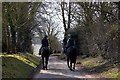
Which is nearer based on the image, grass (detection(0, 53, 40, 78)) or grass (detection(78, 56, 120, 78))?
grass (detection(0, 53, 40, 78))

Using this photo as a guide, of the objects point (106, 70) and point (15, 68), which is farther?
point (106, 70)

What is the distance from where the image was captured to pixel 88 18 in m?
32.6

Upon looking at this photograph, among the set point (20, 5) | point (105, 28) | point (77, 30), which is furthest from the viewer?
point (77, 30)

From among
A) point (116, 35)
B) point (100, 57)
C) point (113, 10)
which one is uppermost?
point (113, 10)

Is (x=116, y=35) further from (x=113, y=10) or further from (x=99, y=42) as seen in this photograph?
(x=99, y=42)

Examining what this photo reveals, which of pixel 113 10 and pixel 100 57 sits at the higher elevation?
pixel 113 10

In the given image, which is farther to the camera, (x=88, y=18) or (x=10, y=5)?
(x=88, y=18)

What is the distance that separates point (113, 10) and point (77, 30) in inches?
539

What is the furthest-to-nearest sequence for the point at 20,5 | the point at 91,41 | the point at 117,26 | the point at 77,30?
the point at 77,30
the point at 91,41
the point at 20,5
the point at 117,26

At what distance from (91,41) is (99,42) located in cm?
327

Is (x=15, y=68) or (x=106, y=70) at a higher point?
(x=15, y=68)

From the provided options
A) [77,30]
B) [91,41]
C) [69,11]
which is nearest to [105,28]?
[91,41]

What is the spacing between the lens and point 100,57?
28797mm

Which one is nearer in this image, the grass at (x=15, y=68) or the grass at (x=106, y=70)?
the grass at (x=15, y=68)
